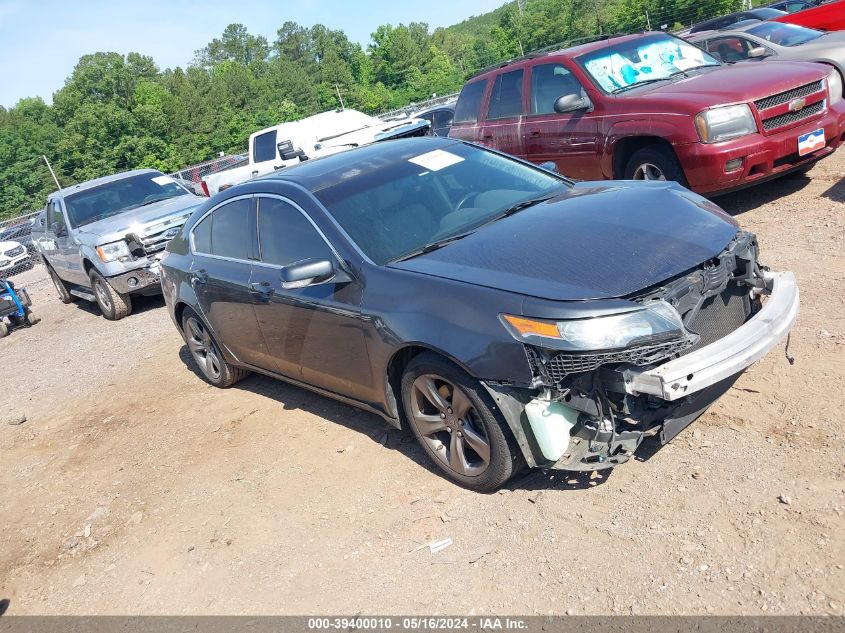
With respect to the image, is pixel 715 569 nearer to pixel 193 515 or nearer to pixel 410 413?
pixel 410 413

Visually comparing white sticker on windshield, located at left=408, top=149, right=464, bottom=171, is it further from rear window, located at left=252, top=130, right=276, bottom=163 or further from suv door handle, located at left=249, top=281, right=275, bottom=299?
rear window, located at left=252, top=130, right=276, bottom=163

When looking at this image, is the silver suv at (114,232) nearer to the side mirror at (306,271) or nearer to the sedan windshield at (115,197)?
the sedan windshield at (115,197)

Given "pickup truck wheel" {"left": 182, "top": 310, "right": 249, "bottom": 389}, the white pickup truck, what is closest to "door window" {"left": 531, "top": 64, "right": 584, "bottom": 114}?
the white pickup truck

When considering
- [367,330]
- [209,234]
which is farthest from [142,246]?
[367,330]

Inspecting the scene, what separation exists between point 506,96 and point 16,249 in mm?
19379

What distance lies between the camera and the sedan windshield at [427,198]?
14.2ft

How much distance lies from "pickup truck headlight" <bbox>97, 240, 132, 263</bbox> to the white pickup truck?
2203 millimetres

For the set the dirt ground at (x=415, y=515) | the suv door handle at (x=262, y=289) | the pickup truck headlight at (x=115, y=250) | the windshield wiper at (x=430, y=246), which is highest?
the windshield wiper at (x=430, y=246)

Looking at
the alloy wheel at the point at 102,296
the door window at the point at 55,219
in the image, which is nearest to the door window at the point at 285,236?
the alloy wheel at the point at 102,296

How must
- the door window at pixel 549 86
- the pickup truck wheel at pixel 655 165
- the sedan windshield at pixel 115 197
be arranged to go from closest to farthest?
1. the pickup truck wheel at pixel 655 165
2. the door window at pixel 549 86
3. the sedan windshield at pixel 115 197

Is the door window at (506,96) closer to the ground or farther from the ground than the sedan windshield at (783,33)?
farther from the ground

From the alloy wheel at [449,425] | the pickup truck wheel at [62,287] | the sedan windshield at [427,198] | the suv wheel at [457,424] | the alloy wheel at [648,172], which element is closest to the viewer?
the suv wheel at [457,424]

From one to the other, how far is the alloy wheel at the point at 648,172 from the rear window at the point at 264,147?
761 cm

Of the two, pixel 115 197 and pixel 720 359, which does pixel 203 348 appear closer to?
pixel 720 359
